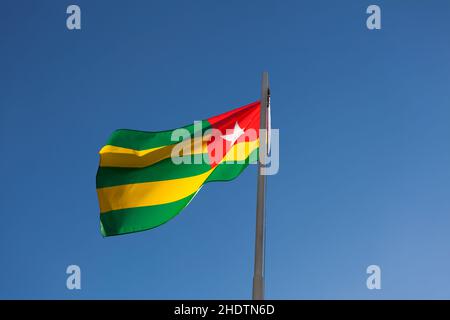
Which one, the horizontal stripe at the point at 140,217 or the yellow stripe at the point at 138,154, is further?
the yellow stripe at the point at 138,154

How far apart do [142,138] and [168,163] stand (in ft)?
2.78

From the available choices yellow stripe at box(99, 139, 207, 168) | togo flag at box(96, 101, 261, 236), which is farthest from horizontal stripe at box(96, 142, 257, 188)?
yellow stripe at box(99, 139, 207, 168)

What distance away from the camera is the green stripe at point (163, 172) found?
14820mm

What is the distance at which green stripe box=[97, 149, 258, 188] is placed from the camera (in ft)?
48.6

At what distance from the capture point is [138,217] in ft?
47.4

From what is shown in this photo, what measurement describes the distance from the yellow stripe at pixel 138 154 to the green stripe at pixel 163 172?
107 mm

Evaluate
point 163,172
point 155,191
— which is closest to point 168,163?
point 163,172

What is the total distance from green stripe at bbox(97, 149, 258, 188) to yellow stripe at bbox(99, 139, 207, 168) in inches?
4.2

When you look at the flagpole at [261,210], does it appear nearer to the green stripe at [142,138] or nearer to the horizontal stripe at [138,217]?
the green stripe at [142,138]

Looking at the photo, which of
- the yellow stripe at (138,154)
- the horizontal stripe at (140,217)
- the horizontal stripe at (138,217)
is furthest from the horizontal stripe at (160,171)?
the horizontal stripe at (138,217)

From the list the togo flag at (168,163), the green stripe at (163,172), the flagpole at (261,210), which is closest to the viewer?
the flagpole at (261,210)

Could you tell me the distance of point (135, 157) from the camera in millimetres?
15047

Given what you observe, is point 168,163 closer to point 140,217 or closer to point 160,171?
point 160,171

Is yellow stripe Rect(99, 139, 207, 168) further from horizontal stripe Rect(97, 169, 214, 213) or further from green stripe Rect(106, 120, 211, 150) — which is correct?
horizontal stripe Rect(97, 169, 214, 213)
